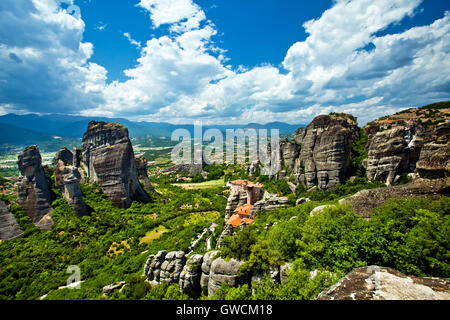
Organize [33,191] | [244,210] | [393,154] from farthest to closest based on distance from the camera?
[393,154], [33,191], [244,210]

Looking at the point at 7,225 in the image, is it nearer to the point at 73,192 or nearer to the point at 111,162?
the point at 73,192

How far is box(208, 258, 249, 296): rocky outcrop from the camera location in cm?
1247

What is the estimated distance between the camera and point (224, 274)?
12734 mm

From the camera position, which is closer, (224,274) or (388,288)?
(388,288)

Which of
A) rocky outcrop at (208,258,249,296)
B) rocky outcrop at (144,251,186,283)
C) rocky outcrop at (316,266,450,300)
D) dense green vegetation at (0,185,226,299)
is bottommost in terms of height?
dense green vegetation at (0,185,226,299)

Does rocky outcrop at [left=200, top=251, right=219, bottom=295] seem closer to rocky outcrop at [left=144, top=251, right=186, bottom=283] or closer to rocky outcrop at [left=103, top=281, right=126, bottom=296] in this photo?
rocky outcrop at [left=144, top=251, right=186, bottom=283]

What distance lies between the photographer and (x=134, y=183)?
44750mm

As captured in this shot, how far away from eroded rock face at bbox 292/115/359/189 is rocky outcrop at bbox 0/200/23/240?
51998mm

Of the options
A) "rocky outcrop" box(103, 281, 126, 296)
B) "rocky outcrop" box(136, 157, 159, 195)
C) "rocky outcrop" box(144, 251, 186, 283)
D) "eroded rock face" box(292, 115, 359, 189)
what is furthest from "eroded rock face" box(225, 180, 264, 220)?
"rocky outcrop" box(136, 157, 159, 195)

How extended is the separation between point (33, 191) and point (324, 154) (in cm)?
5311

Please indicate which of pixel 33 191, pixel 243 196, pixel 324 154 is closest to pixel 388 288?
pixel 243 196

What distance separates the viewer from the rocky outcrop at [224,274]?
12469 mm
